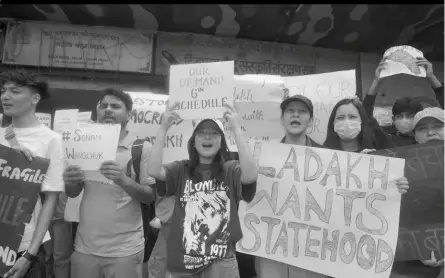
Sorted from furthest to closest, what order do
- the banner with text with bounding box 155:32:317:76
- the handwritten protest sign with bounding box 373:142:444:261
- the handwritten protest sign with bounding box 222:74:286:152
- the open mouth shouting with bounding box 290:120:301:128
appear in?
the banner with text with bounding box 155:32:317:76 → the handwritten protest sign with bounding box 222:74:286:152 → the open mouth shouting with bounding box 290:120:301:128 → the handwritten protest sign with bounding box 373:142:444:261

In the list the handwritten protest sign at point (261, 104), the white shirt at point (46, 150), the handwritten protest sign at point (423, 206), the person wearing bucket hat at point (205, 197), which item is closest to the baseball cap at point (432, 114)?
the handwritten protest sign at point (423, 206)

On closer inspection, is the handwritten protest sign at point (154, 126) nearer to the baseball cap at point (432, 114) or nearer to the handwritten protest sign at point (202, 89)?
the handwritten protest sign at point (202, 89)

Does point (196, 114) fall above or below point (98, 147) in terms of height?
above

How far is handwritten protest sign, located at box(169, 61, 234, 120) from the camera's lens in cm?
240

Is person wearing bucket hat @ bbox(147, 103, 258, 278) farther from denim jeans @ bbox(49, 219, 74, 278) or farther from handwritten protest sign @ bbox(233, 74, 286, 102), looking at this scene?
denim jeans @ bbox(49, 219, 74, 278)

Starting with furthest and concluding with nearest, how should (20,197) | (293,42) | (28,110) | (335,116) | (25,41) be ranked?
(293,42) < (25,41) < (335,116) < (28,110) < (20,197)

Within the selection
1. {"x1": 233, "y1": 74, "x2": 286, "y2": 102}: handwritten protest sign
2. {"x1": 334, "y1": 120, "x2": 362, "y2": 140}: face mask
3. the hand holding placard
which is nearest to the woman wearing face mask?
{"x1": 334, "y1": 120, "x2": 362, "y2": 140}: face mask

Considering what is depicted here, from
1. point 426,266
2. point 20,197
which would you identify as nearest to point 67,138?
point 20,197

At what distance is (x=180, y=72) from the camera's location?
2.54 meters

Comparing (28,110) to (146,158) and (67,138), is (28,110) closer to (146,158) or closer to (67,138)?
(67,138)

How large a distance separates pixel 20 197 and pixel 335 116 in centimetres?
217

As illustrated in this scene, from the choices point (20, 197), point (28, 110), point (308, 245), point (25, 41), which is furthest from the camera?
point (25, 41)

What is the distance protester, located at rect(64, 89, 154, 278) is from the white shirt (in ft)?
0.42

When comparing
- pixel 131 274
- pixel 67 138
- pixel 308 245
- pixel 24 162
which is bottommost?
pixel 131 274
